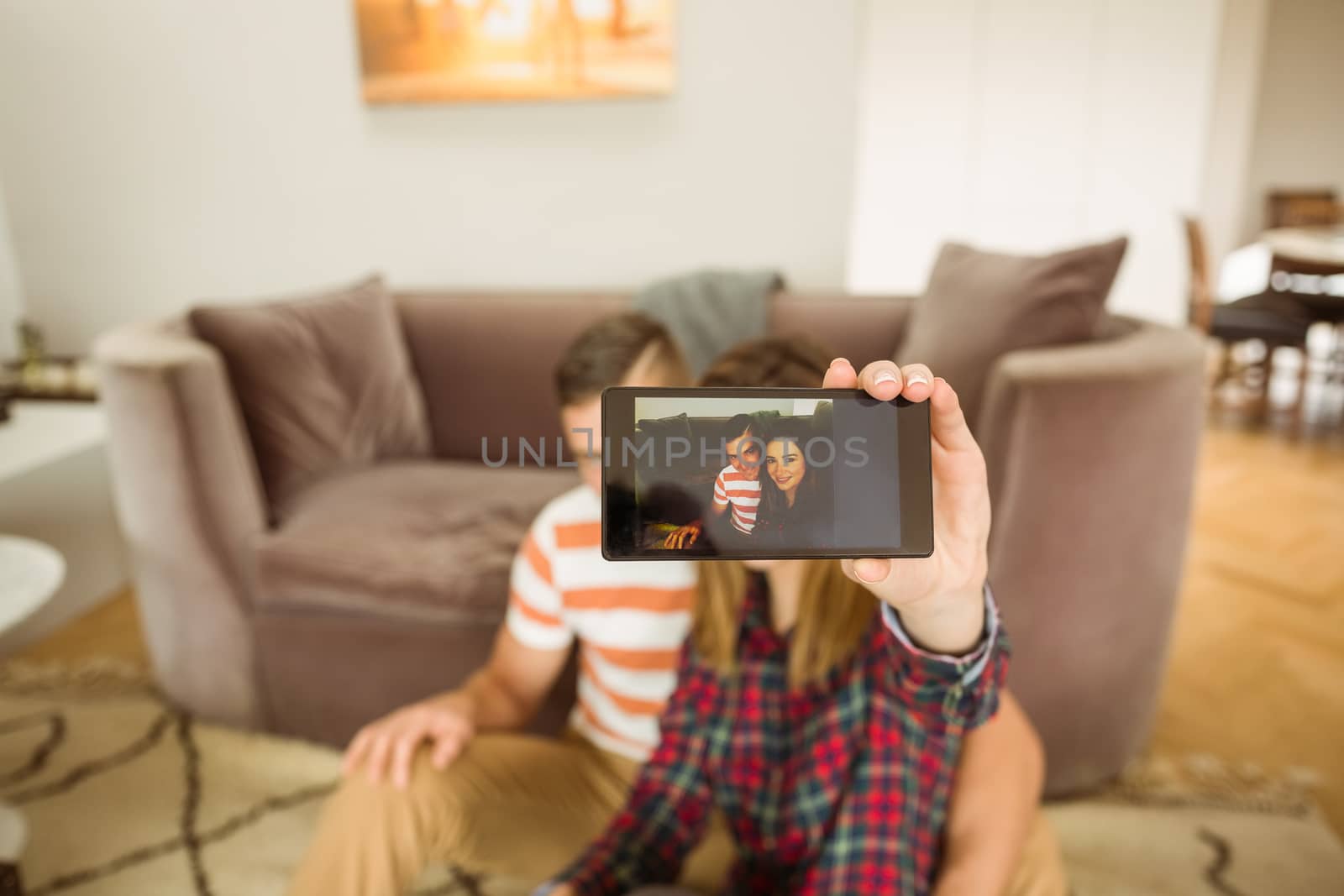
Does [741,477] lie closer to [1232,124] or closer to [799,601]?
[799,601]

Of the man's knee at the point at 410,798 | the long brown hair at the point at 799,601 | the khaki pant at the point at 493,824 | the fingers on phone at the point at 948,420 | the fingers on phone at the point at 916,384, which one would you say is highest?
the fingers on phone at the point at 916,384

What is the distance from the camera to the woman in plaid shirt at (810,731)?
676mm

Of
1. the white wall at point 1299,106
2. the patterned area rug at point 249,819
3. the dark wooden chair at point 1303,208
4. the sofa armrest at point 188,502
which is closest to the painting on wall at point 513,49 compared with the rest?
the sofa armrest at point 188,502

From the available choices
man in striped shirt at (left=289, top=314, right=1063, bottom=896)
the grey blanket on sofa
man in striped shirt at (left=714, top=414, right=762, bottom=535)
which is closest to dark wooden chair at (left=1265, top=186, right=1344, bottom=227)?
the grey blanket on sofa

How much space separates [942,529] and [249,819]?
1.24 metres

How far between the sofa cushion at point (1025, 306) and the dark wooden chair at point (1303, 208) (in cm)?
415

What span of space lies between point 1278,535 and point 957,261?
1633 millimetres

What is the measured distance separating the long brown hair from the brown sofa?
0.36 m

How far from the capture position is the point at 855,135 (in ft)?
6.72

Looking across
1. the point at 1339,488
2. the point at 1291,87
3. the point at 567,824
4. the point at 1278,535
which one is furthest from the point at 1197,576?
the point at 1291,87

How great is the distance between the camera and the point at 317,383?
1620 millimetres

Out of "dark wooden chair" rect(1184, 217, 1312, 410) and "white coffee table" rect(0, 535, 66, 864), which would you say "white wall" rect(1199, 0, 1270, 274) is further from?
"white coffee table" rect(0, 535, 66, 864)

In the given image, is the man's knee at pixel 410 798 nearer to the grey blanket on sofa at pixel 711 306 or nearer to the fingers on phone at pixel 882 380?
the fingers on phone at pixel 882 380

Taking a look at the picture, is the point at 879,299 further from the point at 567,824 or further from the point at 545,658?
the point at 567,824
